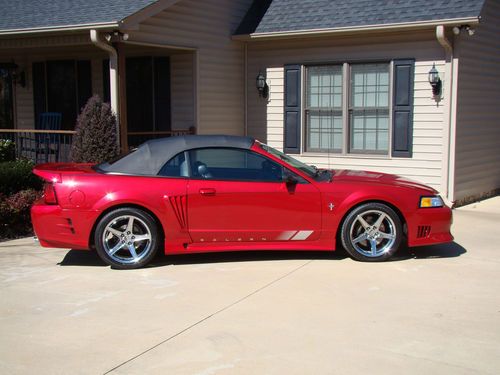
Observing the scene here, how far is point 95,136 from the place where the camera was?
10.3 m

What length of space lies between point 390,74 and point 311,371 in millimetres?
8047

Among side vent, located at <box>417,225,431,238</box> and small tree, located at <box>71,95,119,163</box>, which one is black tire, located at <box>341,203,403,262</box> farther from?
small tree, located at <box>71,95,119,163</box>

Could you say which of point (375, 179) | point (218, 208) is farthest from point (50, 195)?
point (375, 179)

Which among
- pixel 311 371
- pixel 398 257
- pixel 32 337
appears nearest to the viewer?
pixel 311 371

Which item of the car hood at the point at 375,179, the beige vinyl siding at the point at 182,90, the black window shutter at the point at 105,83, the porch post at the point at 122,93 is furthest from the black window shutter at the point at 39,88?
the car hood at the point at 375,179

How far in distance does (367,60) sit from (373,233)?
5298 millimetres

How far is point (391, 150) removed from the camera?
1142 centimetres

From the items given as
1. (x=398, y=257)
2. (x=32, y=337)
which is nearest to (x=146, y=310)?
(x=32, y=337)

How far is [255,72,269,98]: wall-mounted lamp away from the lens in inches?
504

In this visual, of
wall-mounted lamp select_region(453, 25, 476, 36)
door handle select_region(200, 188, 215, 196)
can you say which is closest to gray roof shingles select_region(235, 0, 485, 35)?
wall-mounted lamp select_region(453, 25, 476, 36)

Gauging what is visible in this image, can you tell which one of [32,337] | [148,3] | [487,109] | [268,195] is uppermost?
[148,3]

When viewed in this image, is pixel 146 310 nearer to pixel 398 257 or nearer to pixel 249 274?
pixel 249 274

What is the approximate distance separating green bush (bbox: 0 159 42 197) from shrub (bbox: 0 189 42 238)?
372 millimetres

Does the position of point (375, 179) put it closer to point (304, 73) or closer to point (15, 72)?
point (304, 73)
